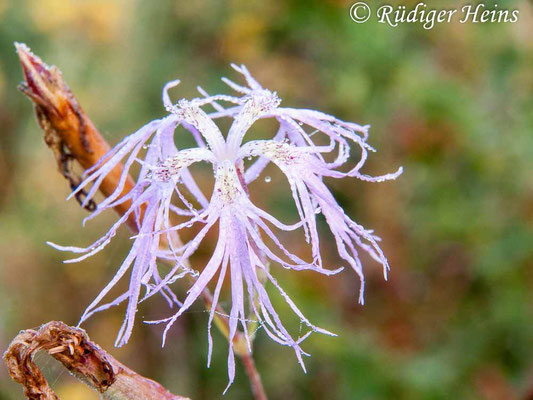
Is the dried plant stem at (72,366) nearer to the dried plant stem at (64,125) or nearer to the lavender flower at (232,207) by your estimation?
the lavender flower at (232,207)

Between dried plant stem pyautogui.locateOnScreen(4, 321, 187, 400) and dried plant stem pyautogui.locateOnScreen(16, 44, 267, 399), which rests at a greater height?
dried plant stem pyautogui.locateOnScreen(16, 44, 267, 399)

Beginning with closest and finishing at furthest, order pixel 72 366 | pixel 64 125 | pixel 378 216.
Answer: pixel 72 366 → pixel 64 125 → pixel 378 216

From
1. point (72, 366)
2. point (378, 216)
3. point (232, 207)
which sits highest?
point (378, 216)

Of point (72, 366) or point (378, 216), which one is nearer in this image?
point (72, 366)

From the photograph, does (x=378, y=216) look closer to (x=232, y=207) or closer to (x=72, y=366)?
(x=232, y=207)

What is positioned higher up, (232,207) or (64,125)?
(64,125)

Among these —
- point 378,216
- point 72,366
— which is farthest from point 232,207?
point 378,216

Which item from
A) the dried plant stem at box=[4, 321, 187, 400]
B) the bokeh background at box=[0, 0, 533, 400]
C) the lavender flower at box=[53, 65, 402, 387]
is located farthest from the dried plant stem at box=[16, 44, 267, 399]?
the bokeh background at box=[0, 0, 533, 400]

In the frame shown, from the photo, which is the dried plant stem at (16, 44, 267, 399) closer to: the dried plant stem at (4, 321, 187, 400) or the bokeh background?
the dried plant stem at (4, 321, 187, 400)
